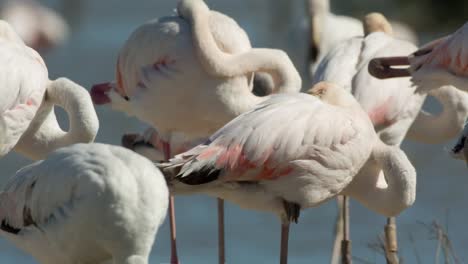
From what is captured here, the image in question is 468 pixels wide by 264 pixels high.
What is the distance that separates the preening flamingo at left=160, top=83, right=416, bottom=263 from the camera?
6406mm

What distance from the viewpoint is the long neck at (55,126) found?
24.2ft

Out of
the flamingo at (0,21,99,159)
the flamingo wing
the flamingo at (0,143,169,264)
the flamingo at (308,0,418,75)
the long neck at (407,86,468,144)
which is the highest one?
the flamingo at (0,143,169,264)

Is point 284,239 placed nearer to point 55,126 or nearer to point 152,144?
point 55,126

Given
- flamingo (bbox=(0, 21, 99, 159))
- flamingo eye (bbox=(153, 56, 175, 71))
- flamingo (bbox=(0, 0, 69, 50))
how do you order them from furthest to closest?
flamingo (bbox=(0, 0, 69, 50)), flamingo eye (bbox=(153, 56, 175, 71)), flamingo (bbox=(0, 21, 99, 159))

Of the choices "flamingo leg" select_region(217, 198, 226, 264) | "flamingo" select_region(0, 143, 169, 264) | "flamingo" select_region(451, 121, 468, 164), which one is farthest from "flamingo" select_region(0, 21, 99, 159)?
"flamingo" select_region(451, 121, 468, 164)

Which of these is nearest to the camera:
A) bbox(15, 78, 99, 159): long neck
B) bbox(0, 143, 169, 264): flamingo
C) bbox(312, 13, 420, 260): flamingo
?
bbox(0, 143, 169, 264): flamingo

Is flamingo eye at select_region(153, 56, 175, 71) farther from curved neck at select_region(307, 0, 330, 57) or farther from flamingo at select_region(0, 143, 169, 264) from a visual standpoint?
curved neck at select_region(307, 0, 330, 57)

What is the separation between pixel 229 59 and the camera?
7.46 meters

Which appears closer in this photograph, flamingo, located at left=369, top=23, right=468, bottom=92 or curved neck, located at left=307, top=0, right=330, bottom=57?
flamingo, located at left=369, top=23, right=468, bottom=92

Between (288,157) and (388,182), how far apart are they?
1.92 feet

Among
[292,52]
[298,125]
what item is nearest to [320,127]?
[298,125]

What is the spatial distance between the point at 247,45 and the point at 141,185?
Result: 260 cm

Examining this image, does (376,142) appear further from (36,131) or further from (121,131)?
(121,131)

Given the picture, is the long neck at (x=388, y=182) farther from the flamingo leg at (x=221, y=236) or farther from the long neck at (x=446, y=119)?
the long neck at (x=446, y=119)
